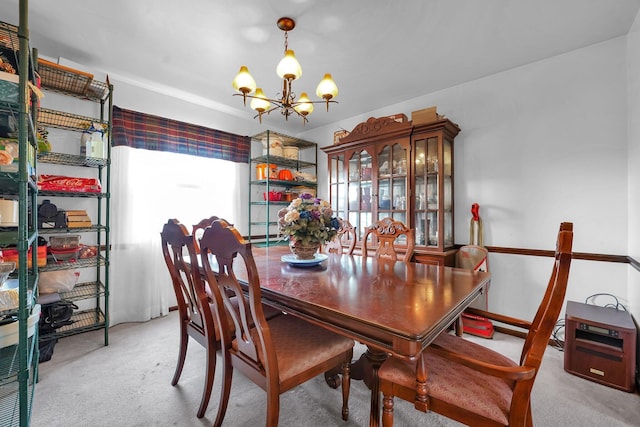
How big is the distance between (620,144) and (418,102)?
1753 millimetres

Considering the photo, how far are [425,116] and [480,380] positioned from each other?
7.71 feet

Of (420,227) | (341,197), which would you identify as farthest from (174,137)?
(420,227)

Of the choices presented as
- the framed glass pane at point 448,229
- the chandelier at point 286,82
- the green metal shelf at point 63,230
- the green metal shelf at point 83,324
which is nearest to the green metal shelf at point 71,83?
the green metal shelf at point 63,230

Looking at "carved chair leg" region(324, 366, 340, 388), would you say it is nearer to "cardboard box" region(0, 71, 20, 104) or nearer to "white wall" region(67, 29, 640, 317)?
"white wall" region(67, 29, 640, 317)

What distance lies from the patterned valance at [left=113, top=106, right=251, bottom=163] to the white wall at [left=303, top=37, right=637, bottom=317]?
2590 millimetres

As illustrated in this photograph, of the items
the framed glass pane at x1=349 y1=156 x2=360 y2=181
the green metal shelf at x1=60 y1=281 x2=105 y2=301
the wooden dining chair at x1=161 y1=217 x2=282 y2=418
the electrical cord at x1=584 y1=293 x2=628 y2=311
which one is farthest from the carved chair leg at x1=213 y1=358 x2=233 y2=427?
the electrical cord at x1=584 y1=293 x2=628 y2=311

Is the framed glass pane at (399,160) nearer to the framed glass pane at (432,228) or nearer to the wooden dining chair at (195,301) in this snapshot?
the framed glass pane at (432,228)

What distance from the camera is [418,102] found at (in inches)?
125

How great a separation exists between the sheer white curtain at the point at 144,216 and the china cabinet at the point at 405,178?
1890 mm

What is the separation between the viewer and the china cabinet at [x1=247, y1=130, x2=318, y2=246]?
369 centimetres

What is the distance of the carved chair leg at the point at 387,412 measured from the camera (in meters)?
1.04

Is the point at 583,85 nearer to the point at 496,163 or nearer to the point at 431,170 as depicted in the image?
the point at 496,163

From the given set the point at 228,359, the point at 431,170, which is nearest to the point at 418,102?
the point at 431,170

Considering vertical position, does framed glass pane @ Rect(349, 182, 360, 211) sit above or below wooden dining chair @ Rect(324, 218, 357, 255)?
above
